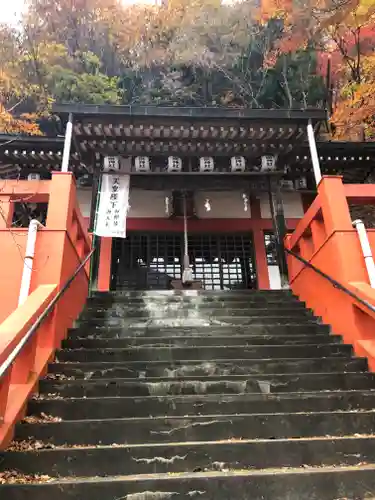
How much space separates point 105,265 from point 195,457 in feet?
27.1

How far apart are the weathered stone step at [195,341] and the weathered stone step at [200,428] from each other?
6.80 ft

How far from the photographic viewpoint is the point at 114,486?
10.2 feet

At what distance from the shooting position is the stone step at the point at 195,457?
3398 mm

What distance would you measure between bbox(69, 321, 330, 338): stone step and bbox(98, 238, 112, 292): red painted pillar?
4.34m

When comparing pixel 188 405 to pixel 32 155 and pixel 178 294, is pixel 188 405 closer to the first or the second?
pixel 178 294

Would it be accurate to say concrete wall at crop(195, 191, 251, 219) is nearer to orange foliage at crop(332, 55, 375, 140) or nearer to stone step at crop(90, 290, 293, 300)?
stone step at crop(90, 290, 293, 300)

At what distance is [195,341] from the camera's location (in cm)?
611

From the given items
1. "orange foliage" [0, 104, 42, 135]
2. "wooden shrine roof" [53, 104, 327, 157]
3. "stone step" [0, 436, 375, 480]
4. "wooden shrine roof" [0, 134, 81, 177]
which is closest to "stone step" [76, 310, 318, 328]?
"stone step" [0, 436, 375, 480]

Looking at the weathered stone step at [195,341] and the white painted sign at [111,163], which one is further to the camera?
the white painted sign at [111,163]

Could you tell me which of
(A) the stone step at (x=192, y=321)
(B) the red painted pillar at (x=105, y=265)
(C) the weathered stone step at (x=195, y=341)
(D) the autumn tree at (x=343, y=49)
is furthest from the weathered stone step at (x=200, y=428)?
(D) the autumn tree at (x=343, y=49)


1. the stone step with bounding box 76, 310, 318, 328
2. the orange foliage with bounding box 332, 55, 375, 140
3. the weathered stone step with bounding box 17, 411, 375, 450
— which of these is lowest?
the weathered stone step with bounding box 17, 411, 375, 450

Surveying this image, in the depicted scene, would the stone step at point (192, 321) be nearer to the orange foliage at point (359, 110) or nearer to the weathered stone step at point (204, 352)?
the weathered stone step at point (204, 352)

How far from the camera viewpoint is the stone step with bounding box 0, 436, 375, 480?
11.1 feet

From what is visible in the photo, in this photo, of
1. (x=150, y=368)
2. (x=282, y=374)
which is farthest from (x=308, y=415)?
(x=150, y=368)
